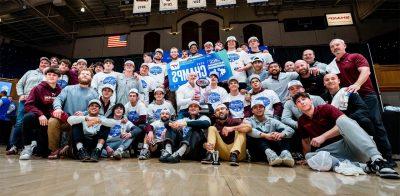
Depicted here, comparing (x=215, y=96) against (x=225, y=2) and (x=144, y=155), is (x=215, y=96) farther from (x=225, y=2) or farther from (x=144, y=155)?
(x=225, y=2)

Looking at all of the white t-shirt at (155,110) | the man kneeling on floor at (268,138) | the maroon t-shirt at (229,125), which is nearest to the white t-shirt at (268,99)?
the man kneeling on floor at (268,138)

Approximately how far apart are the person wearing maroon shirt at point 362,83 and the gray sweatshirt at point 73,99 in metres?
3.14

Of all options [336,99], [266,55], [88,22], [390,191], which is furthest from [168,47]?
[390,191]

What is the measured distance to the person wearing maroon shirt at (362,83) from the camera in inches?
99.3

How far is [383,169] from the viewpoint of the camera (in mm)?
1755

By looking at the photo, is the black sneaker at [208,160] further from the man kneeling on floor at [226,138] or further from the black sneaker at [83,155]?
the black sneaker at [83,155]

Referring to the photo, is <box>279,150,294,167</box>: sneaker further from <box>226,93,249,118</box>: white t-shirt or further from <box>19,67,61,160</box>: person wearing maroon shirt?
<box>19,67,61,160</box>: person wearing maroon shirt

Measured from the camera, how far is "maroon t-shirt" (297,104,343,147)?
2273 millimetres

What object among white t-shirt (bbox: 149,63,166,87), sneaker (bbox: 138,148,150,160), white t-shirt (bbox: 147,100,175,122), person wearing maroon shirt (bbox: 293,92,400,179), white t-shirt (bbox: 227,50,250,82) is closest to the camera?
person wearing maroon shirt (bbox: 293,92,400,179)

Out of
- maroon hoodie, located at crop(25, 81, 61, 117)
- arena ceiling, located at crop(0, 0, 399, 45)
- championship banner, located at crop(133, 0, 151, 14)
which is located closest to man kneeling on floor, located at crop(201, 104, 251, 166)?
maroon hoodie, located at crop(25, 81, 61, 117)

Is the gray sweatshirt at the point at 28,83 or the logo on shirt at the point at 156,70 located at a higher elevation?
the logo on shirt at the point at 156,70

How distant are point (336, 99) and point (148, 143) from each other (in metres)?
2.36

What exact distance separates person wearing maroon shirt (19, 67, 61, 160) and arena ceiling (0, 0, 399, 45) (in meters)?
6.77

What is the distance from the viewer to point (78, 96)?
3.23 m
